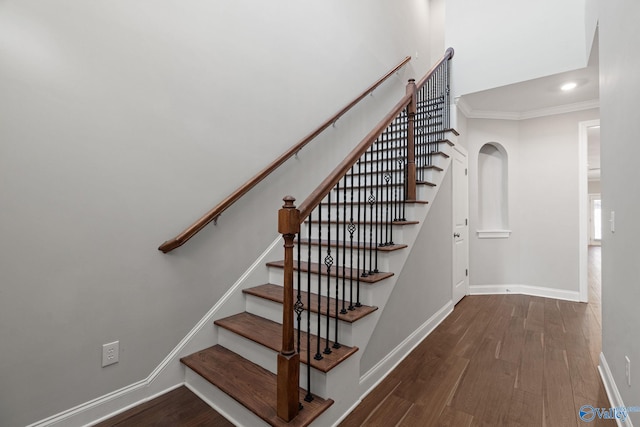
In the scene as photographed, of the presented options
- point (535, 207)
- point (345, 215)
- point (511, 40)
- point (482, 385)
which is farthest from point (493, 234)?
point (345, 215)

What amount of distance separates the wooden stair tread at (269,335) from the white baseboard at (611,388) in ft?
4.63

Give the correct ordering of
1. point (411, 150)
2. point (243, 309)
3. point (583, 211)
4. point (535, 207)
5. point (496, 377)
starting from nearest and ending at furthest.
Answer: point (496, 377)
point (243, 309)
point (411, 150)
point (583, 211)
point (535, 207)

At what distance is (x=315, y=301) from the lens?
1986mm

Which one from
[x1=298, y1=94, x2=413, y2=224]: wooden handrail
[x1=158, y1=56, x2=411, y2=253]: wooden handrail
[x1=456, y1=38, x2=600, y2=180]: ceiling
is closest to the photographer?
[x1=298, y1=94, x2=413, y2=224]: wooden handrail

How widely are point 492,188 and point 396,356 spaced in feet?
11.2

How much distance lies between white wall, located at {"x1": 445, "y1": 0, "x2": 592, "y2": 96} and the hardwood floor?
2744 millimetres

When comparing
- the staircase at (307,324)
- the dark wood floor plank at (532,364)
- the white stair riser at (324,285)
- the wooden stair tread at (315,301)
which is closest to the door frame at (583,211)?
the dark wood floor plank at (532,364)

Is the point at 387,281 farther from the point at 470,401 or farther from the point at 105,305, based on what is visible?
the point at 105,305

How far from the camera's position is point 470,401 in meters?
1.81

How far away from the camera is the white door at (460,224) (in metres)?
3.53

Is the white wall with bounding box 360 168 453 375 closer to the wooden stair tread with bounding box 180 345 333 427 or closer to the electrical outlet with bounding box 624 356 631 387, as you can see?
the wooden stair tread with bounding box 180 345 333 427

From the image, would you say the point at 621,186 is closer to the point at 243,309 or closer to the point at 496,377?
the point at 496,377

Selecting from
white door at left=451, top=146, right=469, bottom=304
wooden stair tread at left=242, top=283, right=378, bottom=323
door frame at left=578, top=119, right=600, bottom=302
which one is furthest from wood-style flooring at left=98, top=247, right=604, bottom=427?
door frame at left=578, top=119, right=600, bottom=302

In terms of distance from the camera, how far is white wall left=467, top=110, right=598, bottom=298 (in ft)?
12.7
